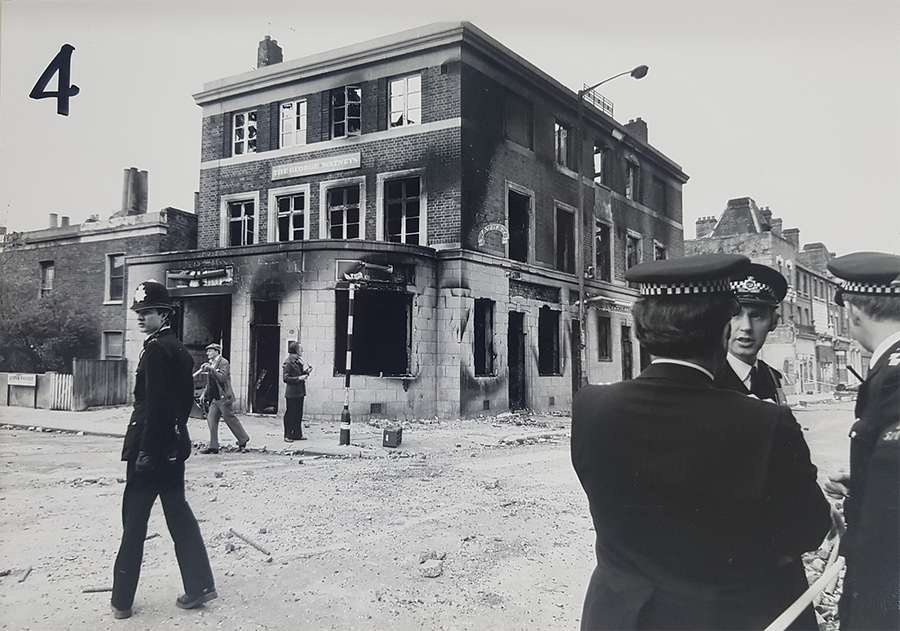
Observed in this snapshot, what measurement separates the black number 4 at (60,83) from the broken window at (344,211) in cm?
403

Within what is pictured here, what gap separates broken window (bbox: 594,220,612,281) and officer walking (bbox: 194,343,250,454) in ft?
7.49

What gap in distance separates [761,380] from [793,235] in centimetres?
72

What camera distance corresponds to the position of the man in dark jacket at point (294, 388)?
12.6 ft

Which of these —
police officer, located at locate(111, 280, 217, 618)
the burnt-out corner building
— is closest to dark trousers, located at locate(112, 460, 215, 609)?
police officer, located at locate(111, 280, 217, 618)

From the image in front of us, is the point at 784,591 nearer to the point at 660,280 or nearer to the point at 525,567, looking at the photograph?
the point at 660,280

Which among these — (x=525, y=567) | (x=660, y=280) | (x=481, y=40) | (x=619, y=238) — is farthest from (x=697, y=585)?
(x=481, y=40)

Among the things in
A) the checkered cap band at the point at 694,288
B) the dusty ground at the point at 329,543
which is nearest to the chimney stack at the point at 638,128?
the dusty ground at the point at 329,543

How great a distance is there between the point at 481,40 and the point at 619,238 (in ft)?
3.86

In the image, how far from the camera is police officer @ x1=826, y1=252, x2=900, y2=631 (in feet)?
4.86

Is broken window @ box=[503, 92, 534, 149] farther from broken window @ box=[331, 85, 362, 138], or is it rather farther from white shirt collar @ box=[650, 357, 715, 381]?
white shirt collar @ box=[650, 357, 715, 381]

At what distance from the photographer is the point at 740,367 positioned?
1947mm

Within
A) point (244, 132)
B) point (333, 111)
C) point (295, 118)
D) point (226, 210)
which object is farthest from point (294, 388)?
point (226, 210)

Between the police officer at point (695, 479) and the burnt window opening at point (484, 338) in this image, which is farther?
the burnt window opening at point (484, 338)

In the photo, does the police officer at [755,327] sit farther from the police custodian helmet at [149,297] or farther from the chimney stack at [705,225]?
the police custodian helmet at [149,297]
